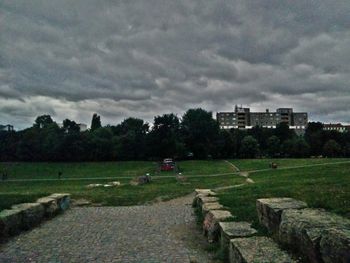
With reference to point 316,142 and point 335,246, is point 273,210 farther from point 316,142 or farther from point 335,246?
point 316,142

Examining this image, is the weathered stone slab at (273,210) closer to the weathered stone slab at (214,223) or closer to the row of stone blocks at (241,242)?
the row of stone blocks at (241,242)

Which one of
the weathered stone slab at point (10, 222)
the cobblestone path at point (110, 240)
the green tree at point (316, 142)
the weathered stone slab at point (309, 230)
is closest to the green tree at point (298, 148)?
the green tree at point (316, 142)

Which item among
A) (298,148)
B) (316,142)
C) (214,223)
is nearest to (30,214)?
(214,223)

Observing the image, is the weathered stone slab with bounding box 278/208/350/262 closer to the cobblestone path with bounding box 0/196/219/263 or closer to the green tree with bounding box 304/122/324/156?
the cobblestone path with bounding box 0/196/219/263

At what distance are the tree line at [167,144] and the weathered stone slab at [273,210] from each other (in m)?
86.5

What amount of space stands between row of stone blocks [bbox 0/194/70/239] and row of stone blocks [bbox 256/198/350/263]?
7.38m

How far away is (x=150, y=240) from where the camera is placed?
10.7 m

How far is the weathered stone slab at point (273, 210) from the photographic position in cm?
812

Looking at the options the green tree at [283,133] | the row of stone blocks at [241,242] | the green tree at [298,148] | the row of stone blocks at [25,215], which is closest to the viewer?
the row of stone blocks at [241,242]

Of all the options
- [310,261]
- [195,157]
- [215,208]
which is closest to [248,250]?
[310,261]

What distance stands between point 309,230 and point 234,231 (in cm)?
277

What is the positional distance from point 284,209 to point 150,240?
4185 mm

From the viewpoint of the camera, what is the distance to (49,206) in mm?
15750

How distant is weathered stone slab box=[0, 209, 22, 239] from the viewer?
10.8 m
